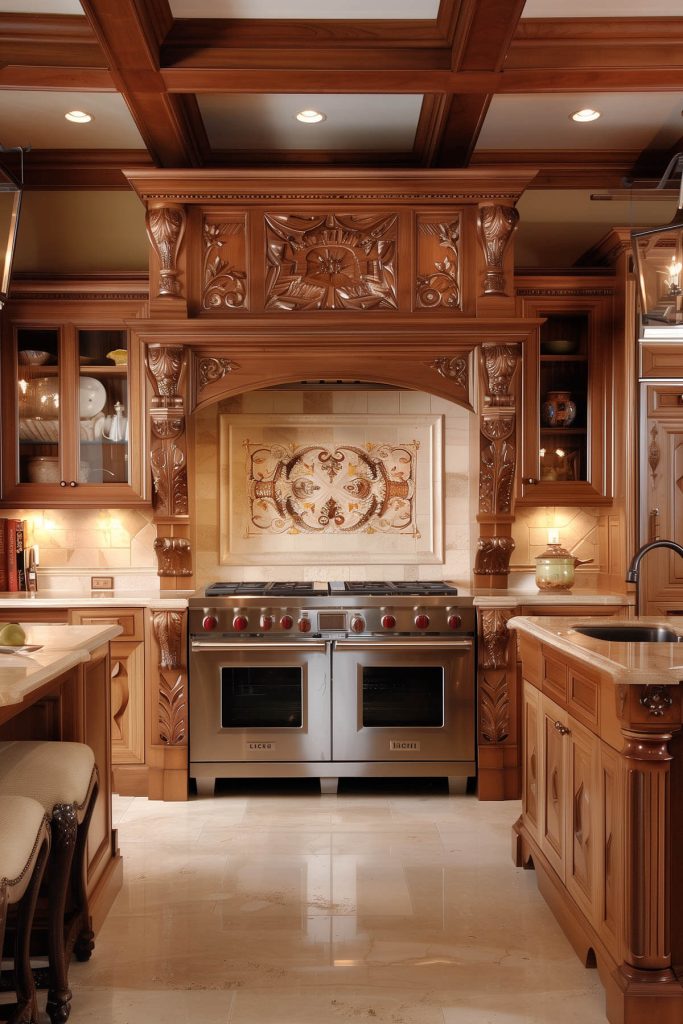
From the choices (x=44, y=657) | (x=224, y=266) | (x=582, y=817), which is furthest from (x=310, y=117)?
(x=582, y=817)

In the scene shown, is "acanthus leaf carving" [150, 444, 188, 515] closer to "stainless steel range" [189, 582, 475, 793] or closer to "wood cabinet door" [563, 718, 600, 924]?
"stainless steel range" [189, 582, 475, 793]

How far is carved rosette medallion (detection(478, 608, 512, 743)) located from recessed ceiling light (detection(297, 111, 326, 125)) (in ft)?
8.08

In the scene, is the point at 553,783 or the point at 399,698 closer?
the point at 553,783

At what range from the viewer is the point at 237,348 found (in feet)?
14.5

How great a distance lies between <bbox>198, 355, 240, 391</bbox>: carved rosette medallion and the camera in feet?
14.6

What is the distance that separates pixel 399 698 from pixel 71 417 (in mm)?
2173

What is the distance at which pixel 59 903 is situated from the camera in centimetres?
232

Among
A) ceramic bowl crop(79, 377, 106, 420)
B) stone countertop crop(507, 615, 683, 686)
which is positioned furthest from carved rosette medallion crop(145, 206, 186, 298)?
stone countertop crop(507, 615, 683, 686)

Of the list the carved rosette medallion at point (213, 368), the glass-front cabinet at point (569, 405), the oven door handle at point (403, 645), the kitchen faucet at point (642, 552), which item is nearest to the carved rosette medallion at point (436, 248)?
the glass-front cabinet at point (569, 405)

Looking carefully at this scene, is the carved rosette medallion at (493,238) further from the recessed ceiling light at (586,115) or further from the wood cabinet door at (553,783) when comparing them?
the wood cabinet door at (553,783)

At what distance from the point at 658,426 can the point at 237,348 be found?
209 cm

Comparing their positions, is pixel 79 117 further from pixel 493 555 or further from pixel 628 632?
pixel 628 632

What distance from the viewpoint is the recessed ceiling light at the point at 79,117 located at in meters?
4.32

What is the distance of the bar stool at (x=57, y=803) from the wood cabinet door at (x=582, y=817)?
4.56 feet
